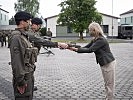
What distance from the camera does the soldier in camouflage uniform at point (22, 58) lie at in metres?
4.88

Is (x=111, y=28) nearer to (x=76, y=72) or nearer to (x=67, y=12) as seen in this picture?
(x=67, y=12)

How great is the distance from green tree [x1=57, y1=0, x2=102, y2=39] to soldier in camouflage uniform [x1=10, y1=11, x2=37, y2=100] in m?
42.7

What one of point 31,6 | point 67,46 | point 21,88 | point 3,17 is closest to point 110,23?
point 31,6

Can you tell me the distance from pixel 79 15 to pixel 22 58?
44.4m

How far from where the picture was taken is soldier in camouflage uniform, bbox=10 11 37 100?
4.88m

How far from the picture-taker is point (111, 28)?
230ft

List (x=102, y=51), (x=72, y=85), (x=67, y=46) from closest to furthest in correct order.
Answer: (x=67, y=46)
(x=102, y=51)
(x=72, y=85)

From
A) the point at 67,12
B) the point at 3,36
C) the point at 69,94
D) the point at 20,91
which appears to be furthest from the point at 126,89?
the point at 67,12

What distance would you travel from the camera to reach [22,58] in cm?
493

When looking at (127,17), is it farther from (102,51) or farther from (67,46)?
(67,46)

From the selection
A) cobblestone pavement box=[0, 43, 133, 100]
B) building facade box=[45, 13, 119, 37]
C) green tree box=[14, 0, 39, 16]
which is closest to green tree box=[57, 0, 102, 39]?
building facade box=[45, 13, 119, 37]

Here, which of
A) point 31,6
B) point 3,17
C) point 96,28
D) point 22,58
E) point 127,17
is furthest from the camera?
point 31,6

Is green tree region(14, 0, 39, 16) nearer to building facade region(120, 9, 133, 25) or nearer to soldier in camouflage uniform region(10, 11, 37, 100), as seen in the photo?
building facade region(120, 9, 133, 25)

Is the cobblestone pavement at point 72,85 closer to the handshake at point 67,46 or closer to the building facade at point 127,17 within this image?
the handshake at point 67,46
